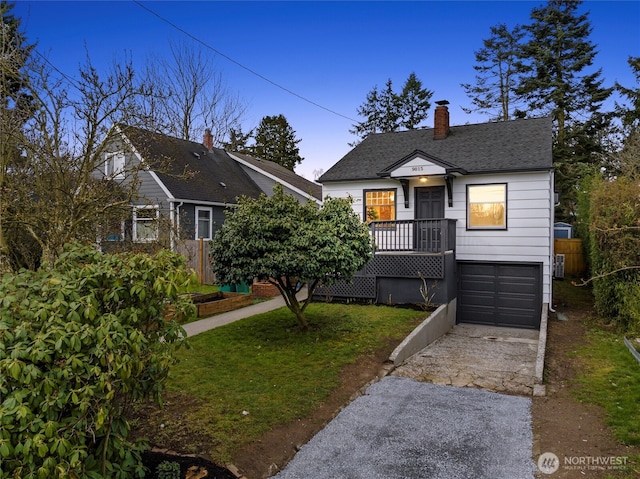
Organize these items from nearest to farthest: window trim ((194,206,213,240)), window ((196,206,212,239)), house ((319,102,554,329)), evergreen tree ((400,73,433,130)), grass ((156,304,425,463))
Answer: grass ((156,304,425,463)) < house ((319,102,554,329)) < window trim ((194,206,213,240)) < window ((196,206,212,239)) < evergreen tree ((400,73,433,130))

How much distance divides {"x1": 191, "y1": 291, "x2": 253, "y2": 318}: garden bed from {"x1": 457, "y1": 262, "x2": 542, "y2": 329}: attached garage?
651cm

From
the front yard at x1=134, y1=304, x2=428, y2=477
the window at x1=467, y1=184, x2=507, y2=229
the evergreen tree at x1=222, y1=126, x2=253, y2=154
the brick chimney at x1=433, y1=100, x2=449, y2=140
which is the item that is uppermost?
the evergreen tree at x1=222, y1=126, x2=253, y2=154

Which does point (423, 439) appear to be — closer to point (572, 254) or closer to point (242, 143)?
point (572, 254)

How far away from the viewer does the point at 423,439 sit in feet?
14.9

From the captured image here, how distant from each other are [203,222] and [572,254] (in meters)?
15.8

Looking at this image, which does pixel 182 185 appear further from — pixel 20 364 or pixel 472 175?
pixel 20 364

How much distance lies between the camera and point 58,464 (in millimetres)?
2500

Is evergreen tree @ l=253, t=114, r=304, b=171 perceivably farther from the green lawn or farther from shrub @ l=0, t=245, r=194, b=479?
shrub @ l=0, t=245, r=194, b=479

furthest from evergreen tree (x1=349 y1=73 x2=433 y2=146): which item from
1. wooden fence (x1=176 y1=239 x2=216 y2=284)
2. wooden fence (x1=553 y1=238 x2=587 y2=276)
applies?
wooden fence (x1=176 y1=239 x2=216 y2=284)

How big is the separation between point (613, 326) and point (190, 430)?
9.55 m

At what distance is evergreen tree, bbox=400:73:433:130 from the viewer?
107 feet

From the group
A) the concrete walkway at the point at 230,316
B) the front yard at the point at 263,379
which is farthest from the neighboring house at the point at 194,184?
the front yard at the point at 263,379

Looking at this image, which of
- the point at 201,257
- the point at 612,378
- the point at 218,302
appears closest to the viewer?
the point at 612,378

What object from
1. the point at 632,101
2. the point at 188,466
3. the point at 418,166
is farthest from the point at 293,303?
the point at 632,101
